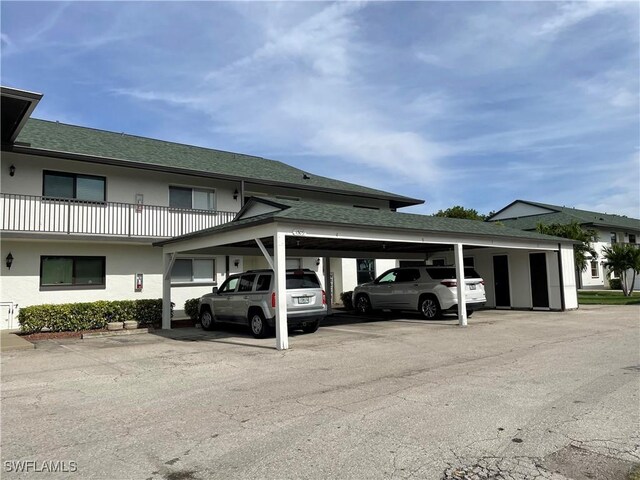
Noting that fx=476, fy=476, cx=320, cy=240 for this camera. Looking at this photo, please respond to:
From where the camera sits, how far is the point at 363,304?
18.5 metres

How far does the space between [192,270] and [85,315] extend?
15.9 feet

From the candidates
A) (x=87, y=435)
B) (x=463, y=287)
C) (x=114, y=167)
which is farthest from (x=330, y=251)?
(x=87, y=435)

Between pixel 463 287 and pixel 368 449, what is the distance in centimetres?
1120

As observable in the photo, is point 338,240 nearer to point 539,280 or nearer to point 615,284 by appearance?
point 539,280

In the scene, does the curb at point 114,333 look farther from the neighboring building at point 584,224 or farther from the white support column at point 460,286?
the neighboring building at point 584,224

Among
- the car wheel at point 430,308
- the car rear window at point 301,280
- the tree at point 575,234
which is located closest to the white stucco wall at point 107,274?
the car rear window at point 301,280

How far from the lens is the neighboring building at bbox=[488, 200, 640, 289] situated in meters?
38.4

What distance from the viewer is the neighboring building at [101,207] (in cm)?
1464

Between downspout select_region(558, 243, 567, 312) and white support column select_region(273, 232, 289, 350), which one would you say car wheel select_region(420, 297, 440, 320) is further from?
white support column select_region(273, 232, 289, 350)

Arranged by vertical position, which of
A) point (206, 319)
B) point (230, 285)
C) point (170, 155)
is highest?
point (170, 155)

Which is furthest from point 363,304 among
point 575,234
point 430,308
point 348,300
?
point 575,234

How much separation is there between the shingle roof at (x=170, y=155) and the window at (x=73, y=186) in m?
1.03

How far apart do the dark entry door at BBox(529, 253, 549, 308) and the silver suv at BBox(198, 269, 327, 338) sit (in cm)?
1078

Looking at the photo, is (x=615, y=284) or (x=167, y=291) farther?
(x=615, y=284)
